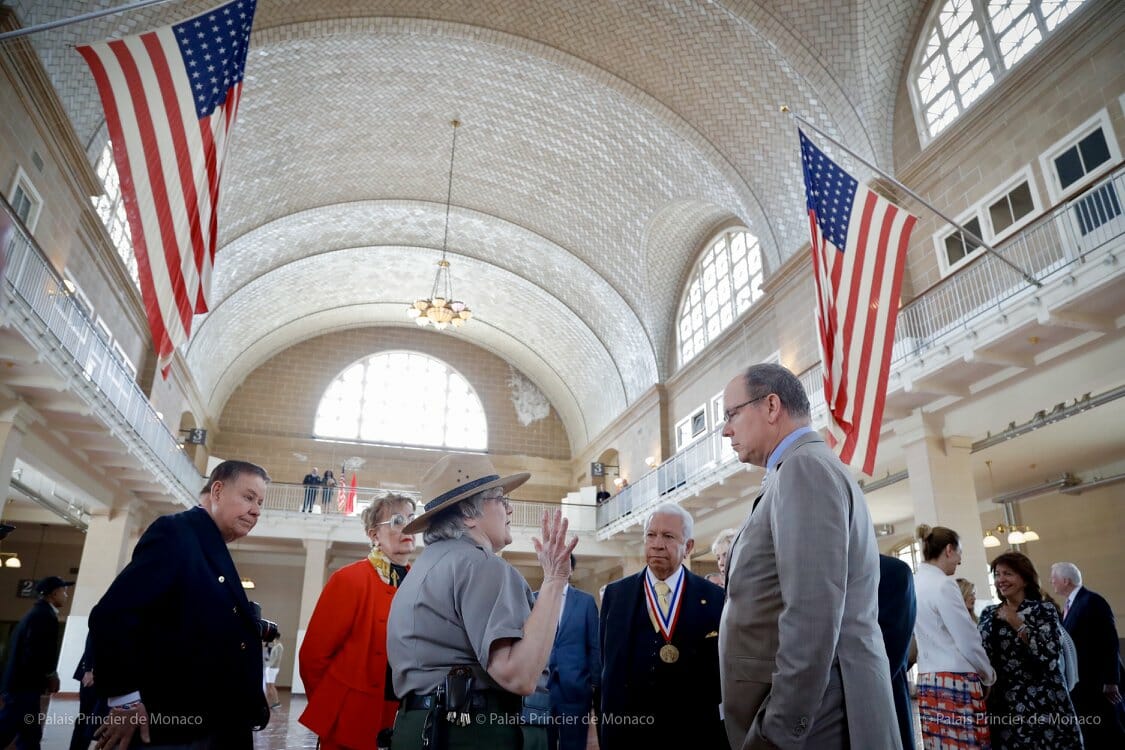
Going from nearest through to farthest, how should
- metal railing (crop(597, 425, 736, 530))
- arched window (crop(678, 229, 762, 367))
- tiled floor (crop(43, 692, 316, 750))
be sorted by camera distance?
tiled floor (crop(43, 692, 316, 750)) → metal railing (crop(597, 425, 736, 530)) → arched window (crop(678, 229, 762, 367))

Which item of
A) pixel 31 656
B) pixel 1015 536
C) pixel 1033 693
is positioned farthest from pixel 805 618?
pixel 1015 536

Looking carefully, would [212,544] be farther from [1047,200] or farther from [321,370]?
[321,370]

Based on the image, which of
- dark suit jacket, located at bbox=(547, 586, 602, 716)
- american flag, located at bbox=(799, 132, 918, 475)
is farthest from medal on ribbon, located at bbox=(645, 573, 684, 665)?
american flag, located at bbox=(799, 132, 918, 475)

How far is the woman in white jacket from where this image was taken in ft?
13.9

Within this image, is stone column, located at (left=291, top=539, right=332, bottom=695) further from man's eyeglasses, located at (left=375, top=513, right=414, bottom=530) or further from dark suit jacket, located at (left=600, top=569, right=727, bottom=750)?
dark suit jacket, located at (left=600, top=569, right=727, bottom=750)

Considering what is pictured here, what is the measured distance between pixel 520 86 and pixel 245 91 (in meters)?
5.45

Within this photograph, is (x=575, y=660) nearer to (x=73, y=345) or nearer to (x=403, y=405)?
(x=73, y=345)

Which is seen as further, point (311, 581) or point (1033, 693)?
point (311, 581)

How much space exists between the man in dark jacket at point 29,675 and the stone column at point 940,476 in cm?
1002

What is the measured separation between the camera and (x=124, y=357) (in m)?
14.5

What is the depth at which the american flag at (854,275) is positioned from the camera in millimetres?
7242

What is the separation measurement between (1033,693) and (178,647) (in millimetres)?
4613

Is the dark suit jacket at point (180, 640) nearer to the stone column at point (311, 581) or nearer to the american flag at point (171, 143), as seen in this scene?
the american flag at point (171, 143)

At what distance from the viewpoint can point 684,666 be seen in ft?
11.3
